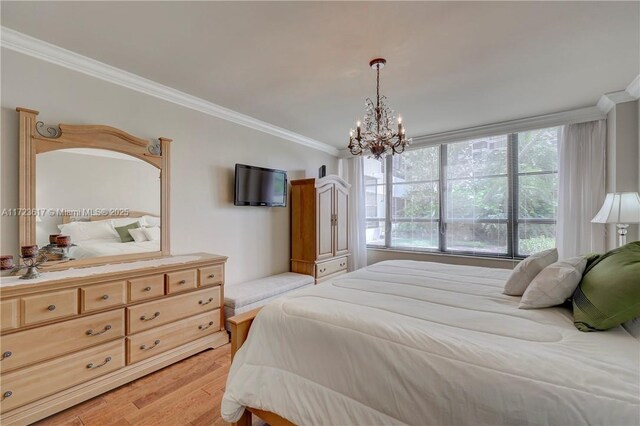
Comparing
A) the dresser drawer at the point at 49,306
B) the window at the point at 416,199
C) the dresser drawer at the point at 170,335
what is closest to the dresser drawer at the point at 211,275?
the dresser drawer at the point at 170,335

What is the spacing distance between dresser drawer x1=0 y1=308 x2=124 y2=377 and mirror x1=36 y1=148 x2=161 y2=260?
1.95ft

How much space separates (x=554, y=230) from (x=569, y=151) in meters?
1.01

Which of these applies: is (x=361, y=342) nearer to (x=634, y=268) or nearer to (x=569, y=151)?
(x=634, y=268)

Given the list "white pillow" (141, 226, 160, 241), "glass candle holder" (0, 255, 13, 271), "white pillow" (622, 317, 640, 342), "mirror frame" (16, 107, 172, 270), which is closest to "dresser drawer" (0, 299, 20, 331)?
"glass candle holder" (0, 255, 13, 271)

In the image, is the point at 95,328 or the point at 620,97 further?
the point at 620,97

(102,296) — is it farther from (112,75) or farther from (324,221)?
(324,221)

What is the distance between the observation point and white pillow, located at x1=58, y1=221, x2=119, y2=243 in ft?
7.07

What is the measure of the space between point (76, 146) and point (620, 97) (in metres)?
5.20

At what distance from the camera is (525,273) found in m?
1.72

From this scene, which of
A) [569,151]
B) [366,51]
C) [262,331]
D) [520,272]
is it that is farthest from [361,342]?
[569,151]

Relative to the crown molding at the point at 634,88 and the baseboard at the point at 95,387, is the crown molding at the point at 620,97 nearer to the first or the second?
the crown molding at the point at 634,88

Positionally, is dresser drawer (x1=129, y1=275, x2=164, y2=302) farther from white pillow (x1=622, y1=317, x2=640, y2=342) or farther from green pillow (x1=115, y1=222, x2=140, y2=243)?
white pillow (x1=622, y1=317, x2=640, y2=342)

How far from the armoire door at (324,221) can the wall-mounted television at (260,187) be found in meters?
0.53

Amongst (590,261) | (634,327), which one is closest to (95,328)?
(634,327)
